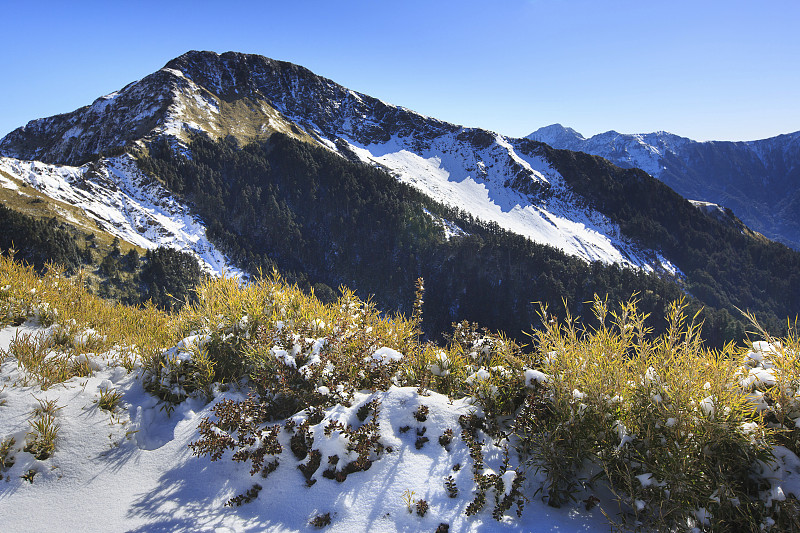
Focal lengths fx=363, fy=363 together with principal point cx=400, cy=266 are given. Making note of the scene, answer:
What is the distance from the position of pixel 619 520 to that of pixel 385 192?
170 m

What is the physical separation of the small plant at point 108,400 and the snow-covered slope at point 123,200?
86380 millimetres

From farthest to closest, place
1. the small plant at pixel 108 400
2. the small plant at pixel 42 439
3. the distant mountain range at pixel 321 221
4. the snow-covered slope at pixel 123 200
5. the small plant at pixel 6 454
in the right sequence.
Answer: the distant mountain range at pixel 321 221 → the snow-covered slope at pixel 123 200 → the small plant at pixel 108 400 → the small plant at pixel 42 439 → the small plant at pixel 6 454

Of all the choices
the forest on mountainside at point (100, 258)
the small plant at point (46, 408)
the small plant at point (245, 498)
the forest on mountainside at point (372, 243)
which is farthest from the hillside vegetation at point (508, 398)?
the forest on mountainside at point (372, 243)

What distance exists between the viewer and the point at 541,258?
453ft

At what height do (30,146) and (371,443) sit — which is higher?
(30,146)

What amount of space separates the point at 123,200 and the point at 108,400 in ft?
420

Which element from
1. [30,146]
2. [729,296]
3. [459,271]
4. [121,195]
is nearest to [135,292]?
[121,195]

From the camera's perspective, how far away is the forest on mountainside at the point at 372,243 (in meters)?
131

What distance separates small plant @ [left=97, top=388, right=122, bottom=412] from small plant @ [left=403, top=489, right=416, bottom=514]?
353cm

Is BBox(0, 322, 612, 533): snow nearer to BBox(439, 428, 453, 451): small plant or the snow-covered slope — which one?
BBox(439, 428, 453, 451): small plant

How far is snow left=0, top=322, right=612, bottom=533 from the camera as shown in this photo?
3098 mm

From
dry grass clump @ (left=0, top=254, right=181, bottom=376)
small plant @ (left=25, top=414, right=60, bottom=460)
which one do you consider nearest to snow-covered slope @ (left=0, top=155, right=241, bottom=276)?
dry grass clump @ (left=0, top=254, right=181, bottom=376)

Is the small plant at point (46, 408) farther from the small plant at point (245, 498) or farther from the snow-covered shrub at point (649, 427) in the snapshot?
the snow-covered shrub at point (649, 427)

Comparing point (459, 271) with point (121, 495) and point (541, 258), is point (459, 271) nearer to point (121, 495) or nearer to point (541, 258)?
point (541, 258)
